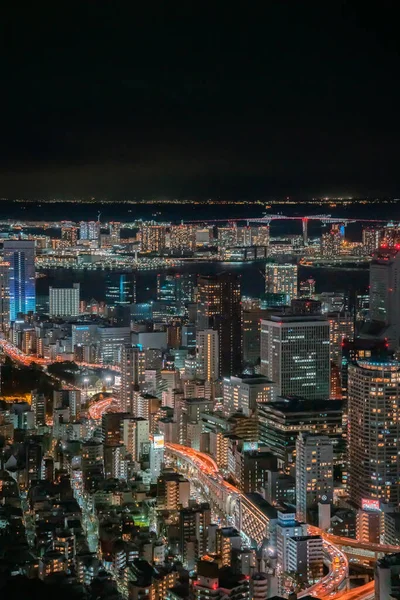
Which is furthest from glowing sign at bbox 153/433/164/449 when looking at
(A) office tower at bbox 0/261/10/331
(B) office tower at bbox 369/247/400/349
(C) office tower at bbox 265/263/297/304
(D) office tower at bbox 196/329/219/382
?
(A) office tower at bbox 0/261/10/331

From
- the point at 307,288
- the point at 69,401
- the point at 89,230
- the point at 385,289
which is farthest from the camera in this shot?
the point at 89,230

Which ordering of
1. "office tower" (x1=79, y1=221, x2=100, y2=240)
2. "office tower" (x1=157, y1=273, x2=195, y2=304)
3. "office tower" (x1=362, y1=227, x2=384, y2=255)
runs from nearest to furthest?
"office tower" (x1=362, y1=227, x2=384, y2=255) → "office tower" (x1=157, y1=273, x2=195, y2=304) → "office tower" (x1=79, y1=221, x2=100, y2=240)

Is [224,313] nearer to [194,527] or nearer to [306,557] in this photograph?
[194,527]

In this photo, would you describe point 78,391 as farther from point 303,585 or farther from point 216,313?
point 303,585

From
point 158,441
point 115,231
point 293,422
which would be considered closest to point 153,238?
point 115,231

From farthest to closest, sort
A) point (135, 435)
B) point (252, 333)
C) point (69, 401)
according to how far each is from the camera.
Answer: point (252, 333) → point (69, 401) → point (135, 435)

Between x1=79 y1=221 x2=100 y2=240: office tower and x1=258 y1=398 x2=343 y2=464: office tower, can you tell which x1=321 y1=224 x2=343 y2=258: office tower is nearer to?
x1=79 y1=221 x2=100 y2=240: office tower

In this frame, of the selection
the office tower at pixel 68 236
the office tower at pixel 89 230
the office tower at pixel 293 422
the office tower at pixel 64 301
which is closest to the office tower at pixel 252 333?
the office tower at pixel 293 422
